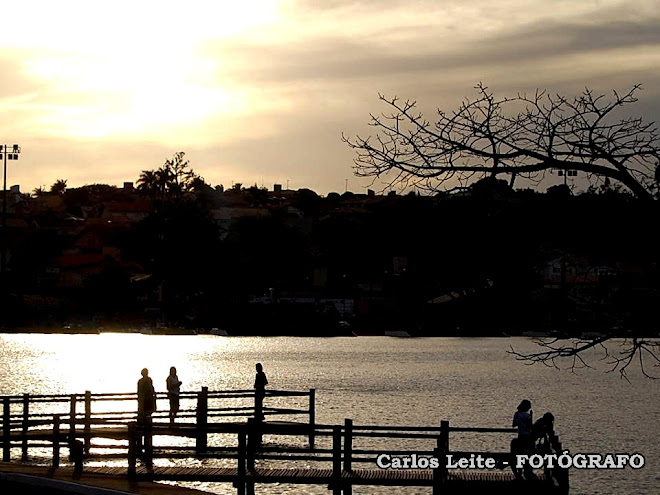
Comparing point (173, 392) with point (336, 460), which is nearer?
point (336, 460)

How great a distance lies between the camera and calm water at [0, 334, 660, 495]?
54.0 meters

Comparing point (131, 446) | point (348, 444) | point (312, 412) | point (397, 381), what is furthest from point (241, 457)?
point (397, 381)

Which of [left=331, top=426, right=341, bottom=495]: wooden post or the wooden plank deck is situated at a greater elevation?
[left=331, top=426, right=341, bottom=495]: wooden post

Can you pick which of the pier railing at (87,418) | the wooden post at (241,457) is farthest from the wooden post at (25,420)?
the wooden post at (241,457)

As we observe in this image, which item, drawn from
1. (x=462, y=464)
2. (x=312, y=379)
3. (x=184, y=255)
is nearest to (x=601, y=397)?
(x=312, y=379)

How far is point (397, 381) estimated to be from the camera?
101 meters

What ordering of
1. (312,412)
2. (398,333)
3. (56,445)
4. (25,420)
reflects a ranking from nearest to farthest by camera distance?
(56,445), (25,420), (312,412), (398,333)

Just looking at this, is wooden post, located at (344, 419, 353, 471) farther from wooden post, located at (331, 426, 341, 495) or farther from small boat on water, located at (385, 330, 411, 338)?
small boat on water, located at (385, 330, 411, 338)

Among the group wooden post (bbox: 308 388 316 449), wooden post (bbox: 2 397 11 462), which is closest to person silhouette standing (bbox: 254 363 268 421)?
wooden post (bbox: 308 388 316 449)

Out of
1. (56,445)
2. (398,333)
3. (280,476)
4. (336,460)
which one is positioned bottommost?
(398,333)

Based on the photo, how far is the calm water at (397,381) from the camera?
5397 centimetres

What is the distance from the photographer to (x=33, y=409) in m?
67.1

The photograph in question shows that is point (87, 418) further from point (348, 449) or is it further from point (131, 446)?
point (348, 449)

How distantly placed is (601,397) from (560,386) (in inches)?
574
